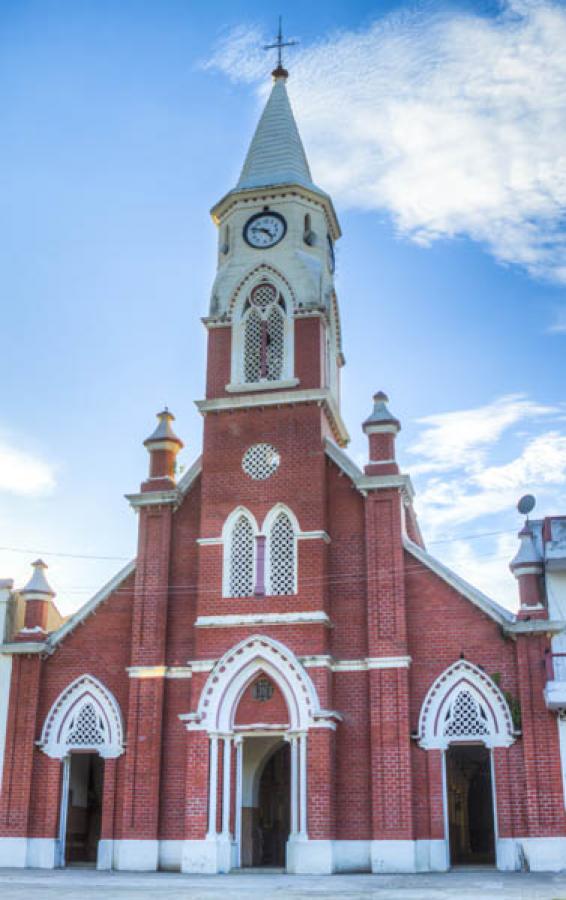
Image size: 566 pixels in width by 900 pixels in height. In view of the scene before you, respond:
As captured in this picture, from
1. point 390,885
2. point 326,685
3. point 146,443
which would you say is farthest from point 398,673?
point 146,443

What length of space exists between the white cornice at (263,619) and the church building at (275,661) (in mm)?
57

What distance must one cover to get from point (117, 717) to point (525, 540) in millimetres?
11758

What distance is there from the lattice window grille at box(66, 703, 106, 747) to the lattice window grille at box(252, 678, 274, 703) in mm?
4412

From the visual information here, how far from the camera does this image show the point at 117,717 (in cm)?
2784

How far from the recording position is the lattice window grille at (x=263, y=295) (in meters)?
30.5

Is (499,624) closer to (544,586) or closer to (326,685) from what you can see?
(544,586)

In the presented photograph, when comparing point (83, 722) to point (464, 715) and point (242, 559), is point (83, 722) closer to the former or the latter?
point (242, 559)

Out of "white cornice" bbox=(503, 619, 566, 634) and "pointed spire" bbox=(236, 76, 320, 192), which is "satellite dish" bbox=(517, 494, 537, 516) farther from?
"pointed spire" bbox=(236, 76, 320, 192)

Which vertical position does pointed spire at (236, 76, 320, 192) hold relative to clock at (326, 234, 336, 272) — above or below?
above

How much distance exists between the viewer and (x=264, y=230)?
31203 millimetres

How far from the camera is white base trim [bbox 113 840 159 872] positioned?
1022 inches

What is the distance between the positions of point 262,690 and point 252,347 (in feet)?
32.0

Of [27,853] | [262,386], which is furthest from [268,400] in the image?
[27,853]

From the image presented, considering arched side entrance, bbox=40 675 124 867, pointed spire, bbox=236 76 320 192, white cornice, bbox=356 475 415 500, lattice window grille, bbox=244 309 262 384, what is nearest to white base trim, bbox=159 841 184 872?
arched side entrance, bbox=40 675 124 867
